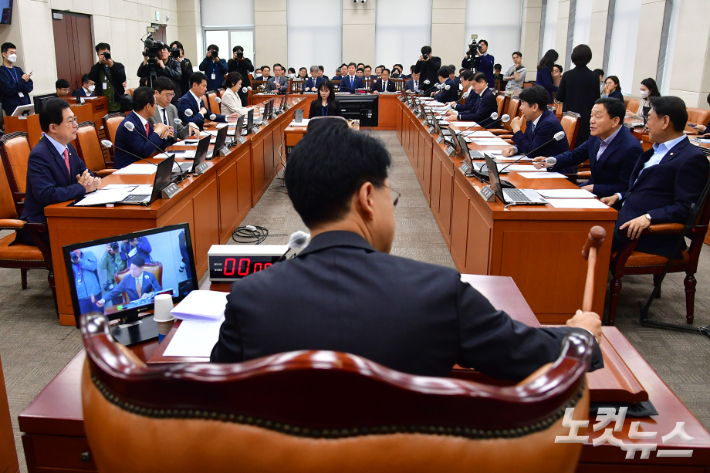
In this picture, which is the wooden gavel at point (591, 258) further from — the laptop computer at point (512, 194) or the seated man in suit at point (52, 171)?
the seated man in suit at point (52, 171)

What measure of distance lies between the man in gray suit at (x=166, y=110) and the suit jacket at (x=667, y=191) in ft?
11.3

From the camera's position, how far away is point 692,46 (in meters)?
6.95

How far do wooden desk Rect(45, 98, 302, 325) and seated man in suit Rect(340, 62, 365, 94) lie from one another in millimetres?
5790

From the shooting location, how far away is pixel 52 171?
2992 millimetres

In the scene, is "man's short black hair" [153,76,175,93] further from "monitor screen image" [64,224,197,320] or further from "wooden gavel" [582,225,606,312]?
"wooden gavel" [582,225,606,312]

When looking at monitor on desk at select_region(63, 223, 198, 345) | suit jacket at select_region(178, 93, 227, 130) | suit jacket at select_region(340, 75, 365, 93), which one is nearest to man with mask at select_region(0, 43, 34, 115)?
suit jacket at select_region(178, 93, 227, 130)

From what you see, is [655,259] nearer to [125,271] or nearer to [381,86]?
[125,271]

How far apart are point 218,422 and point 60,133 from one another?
2987mm

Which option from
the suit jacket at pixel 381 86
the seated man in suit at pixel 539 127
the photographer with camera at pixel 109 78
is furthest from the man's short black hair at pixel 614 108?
the suit jacket at pixel 381 86

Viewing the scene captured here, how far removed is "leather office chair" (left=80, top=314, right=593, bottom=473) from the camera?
0.56 m

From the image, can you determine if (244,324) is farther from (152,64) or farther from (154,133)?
(152,64)

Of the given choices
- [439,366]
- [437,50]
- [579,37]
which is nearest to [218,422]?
[439,366]

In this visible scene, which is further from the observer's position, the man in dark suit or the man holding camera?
the man holding camera

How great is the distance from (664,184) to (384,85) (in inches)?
356
